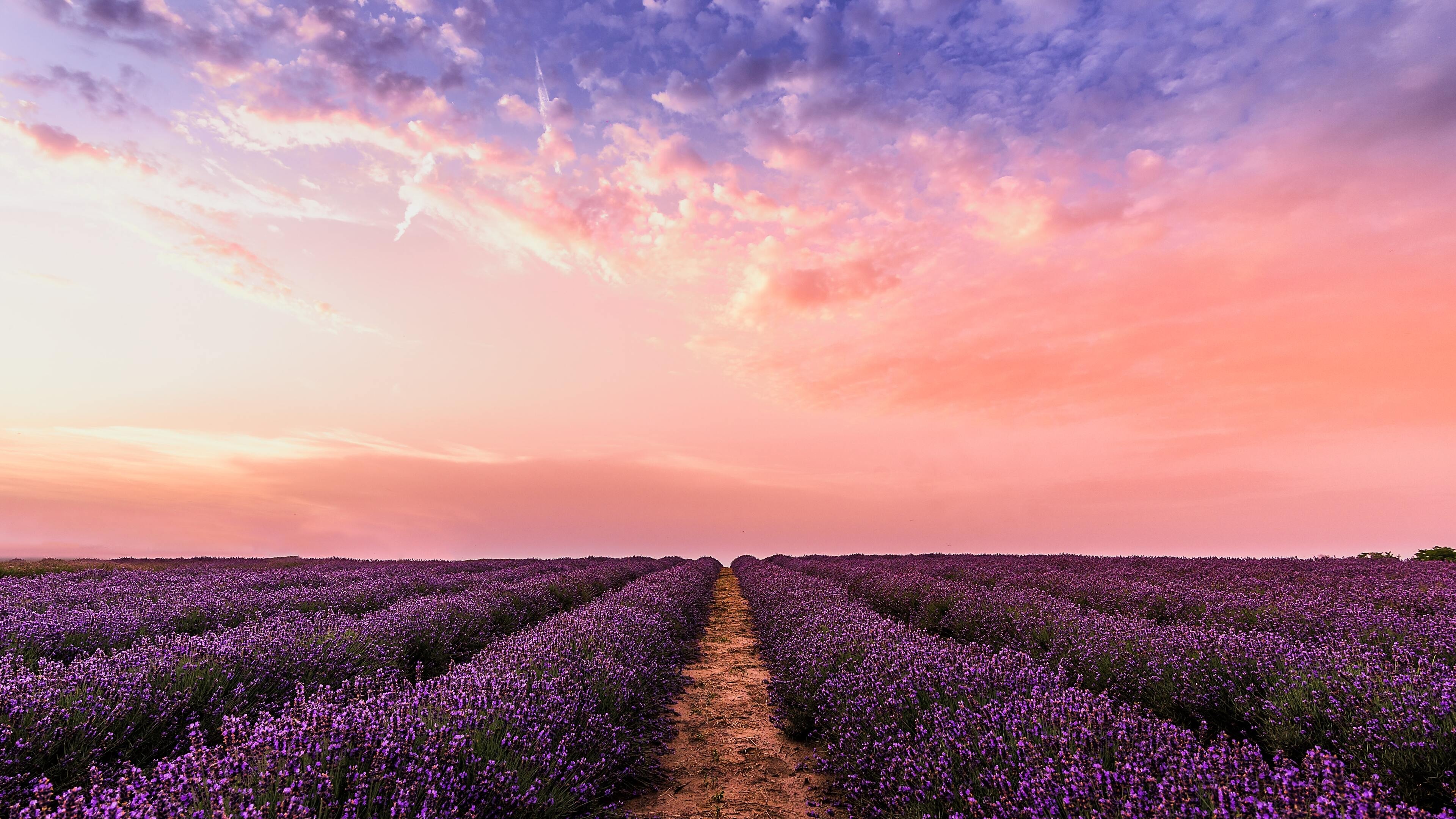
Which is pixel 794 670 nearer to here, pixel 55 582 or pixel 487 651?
pixel 487 651

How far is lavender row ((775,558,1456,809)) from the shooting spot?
3.38 meters

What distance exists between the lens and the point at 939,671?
4523 mm

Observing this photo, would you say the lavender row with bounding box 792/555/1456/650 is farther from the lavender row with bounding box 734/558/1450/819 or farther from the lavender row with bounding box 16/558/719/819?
the lavender row with bounding box 16/558/719/819

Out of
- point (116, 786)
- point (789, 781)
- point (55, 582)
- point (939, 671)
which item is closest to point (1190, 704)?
point (939, 671)

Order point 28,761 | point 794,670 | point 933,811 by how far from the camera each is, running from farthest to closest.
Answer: point 794,670 → point 28,761 → point 933,811

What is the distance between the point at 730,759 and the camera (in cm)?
510

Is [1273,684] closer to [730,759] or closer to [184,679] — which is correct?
[730,759]

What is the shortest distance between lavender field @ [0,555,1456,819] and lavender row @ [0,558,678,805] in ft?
0.08

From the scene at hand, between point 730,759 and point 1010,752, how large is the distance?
104 inches

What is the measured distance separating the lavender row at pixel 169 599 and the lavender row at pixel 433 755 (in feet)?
12.3

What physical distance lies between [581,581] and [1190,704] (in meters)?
11.9

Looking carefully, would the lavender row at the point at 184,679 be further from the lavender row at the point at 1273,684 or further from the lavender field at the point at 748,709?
the lavender row at the point at 1273,684

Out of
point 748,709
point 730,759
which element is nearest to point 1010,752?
point 730,759

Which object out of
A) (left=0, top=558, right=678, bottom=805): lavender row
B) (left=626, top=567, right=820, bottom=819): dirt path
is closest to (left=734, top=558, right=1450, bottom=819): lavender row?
(left=626, top=567, right=820, bottom=819): dirt path
